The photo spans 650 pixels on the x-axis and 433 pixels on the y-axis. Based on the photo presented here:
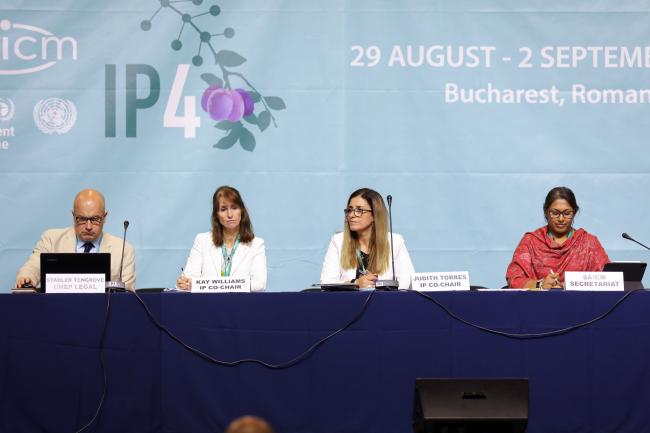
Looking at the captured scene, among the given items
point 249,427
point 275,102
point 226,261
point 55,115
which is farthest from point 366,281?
point 249,427

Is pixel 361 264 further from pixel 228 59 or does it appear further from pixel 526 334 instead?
pixel 228 59

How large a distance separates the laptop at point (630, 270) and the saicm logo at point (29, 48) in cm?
314

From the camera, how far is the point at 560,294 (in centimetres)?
330

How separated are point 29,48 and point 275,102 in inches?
55.9

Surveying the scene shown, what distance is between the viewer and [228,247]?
4.32m

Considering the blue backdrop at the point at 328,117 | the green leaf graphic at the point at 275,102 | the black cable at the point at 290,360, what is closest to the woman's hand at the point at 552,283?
the black cable at the point at 290,360

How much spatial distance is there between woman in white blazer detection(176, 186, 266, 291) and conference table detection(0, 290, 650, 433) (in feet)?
3.04

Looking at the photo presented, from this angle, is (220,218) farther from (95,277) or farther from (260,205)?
(95,277)

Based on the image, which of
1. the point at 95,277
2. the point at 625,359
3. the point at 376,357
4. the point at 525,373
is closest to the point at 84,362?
the point at 95,277

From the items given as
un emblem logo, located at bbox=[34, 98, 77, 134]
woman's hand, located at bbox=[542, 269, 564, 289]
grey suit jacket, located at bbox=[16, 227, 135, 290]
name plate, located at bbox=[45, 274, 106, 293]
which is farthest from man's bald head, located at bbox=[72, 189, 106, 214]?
woman's hand, located at bbox=[542, 269, 564, 289]

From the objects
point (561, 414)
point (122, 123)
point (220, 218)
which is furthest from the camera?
point (122, 123)

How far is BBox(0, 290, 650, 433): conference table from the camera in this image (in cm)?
325

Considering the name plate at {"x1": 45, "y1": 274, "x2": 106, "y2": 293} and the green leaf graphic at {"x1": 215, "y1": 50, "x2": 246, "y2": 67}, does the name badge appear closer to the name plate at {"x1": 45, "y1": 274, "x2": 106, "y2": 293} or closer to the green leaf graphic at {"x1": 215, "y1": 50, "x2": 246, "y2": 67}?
the name plate at {"x1": 45, "y1": 274, "x2": 106, "y2": 293}

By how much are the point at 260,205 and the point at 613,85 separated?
83.3 inches
